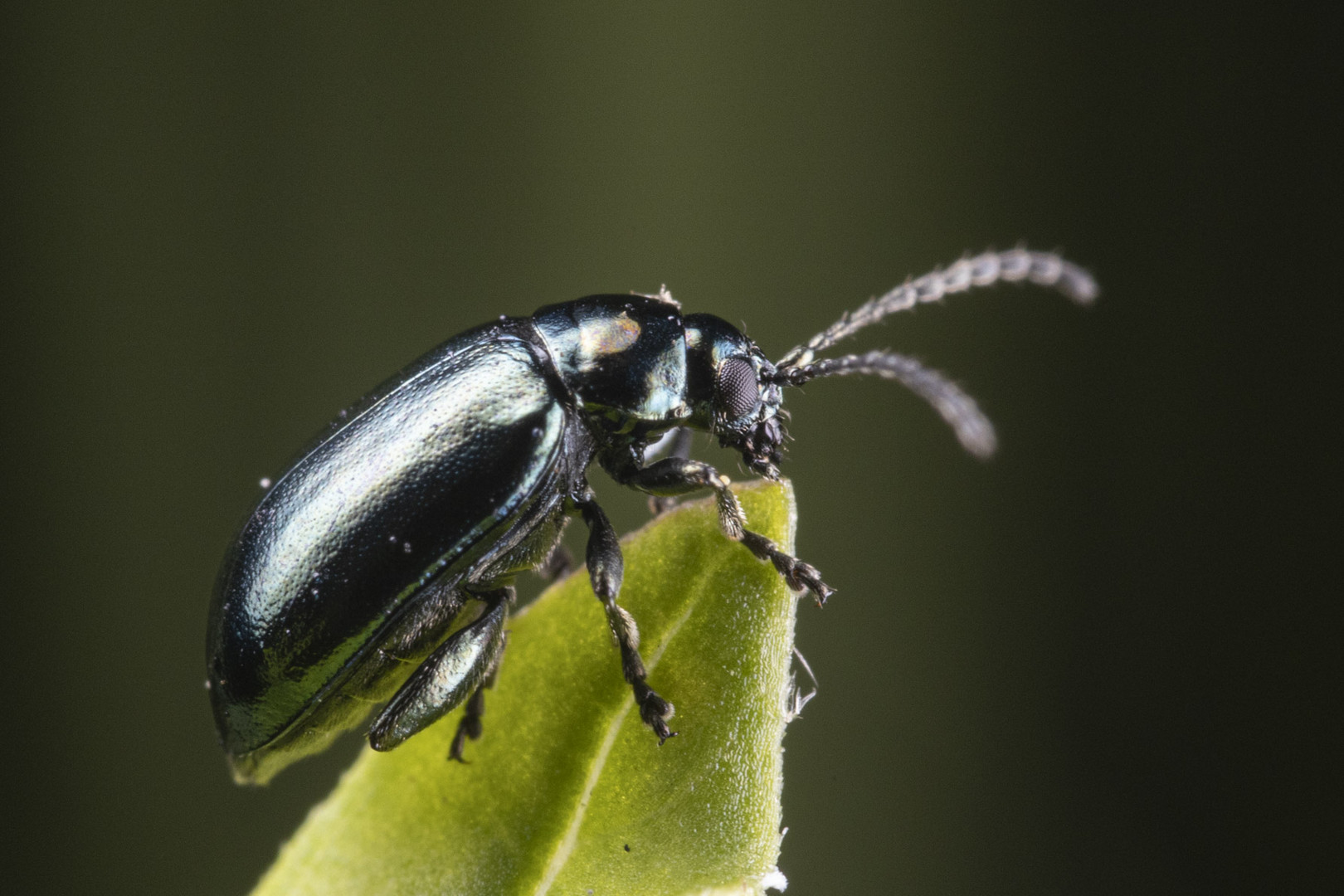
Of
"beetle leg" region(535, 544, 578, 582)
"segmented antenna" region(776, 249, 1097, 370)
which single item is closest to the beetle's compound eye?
"segmented antenna" region(776, 249, 1097, 370)

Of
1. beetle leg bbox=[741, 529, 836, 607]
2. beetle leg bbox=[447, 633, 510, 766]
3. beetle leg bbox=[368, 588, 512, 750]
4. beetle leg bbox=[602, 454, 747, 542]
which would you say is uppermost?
beetle leg bbox=[741, 529, 836, 607]

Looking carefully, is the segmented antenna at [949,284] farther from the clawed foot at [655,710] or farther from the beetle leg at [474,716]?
the clawed foot at [655,710]

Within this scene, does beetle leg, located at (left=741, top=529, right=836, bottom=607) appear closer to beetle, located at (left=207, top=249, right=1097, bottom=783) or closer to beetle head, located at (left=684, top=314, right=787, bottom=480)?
beetle, located at (left=207, top=249, right=1097, bottom=783)

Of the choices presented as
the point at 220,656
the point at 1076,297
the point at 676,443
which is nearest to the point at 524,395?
the point at 676,443

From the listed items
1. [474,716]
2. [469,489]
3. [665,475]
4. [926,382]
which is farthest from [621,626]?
[926,382]

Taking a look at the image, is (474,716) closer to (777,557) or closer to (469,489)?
(469,489)

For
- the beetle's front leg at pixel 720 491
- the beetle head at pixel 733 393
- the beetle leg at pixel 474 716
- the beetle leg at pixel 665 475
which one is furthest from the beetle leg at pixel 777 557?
the beetle head at pixel 733 393
